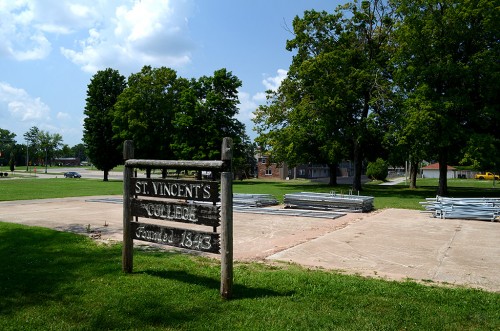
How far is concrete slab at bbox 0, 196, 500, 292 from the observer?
24.7ft

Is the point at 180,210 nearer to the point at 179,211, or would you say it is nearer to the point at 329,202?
the point at 179,211

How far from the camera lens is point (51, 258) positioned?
7.77 m

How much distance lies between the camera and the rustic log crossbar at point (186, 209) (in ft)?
17.9

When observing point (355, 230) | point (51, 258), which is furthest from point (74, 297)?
point (355, 230)

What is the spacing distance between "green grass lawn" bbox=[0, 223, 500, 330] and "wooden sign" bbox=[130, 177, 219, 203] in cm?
127

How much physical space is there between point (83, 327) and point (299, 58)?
3334 cm

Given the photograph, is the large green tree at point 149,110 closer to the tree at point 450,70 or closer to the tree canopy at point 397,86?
the tree canopy at point 397,86

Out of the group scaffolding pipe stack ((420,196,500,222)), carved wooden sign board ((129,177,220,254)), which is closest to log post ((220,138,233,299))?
carved wooden sign board ((129,177,220,254))

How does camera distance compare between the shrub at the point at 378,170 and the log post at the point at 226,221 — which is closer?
the log post at the point at 226,221

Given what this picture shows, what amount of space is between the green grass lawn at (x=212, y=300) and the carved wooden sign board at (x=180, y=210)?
654mm

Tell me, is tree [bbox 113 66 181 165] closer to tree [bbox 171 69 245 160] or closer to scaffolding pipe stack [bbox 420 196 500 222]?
tree [bbox 171 69 245 160]

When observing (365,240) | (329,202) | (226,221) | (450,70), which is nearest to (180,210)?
(226,221)

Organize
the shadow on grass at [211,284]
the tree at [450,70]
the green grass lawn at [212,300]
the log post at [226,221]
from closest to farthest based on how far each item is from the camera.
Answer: the green grass lawn at [212,300]
the log post at [226,221]
the shadow on grass at [211,284]
the tree at [450,70]

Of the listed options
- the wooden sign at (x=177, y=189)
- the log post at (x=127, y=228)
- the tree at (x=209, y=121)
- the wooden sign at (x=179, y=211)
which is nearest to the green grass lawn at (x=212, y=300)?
the log post at (x=127, y=228)
